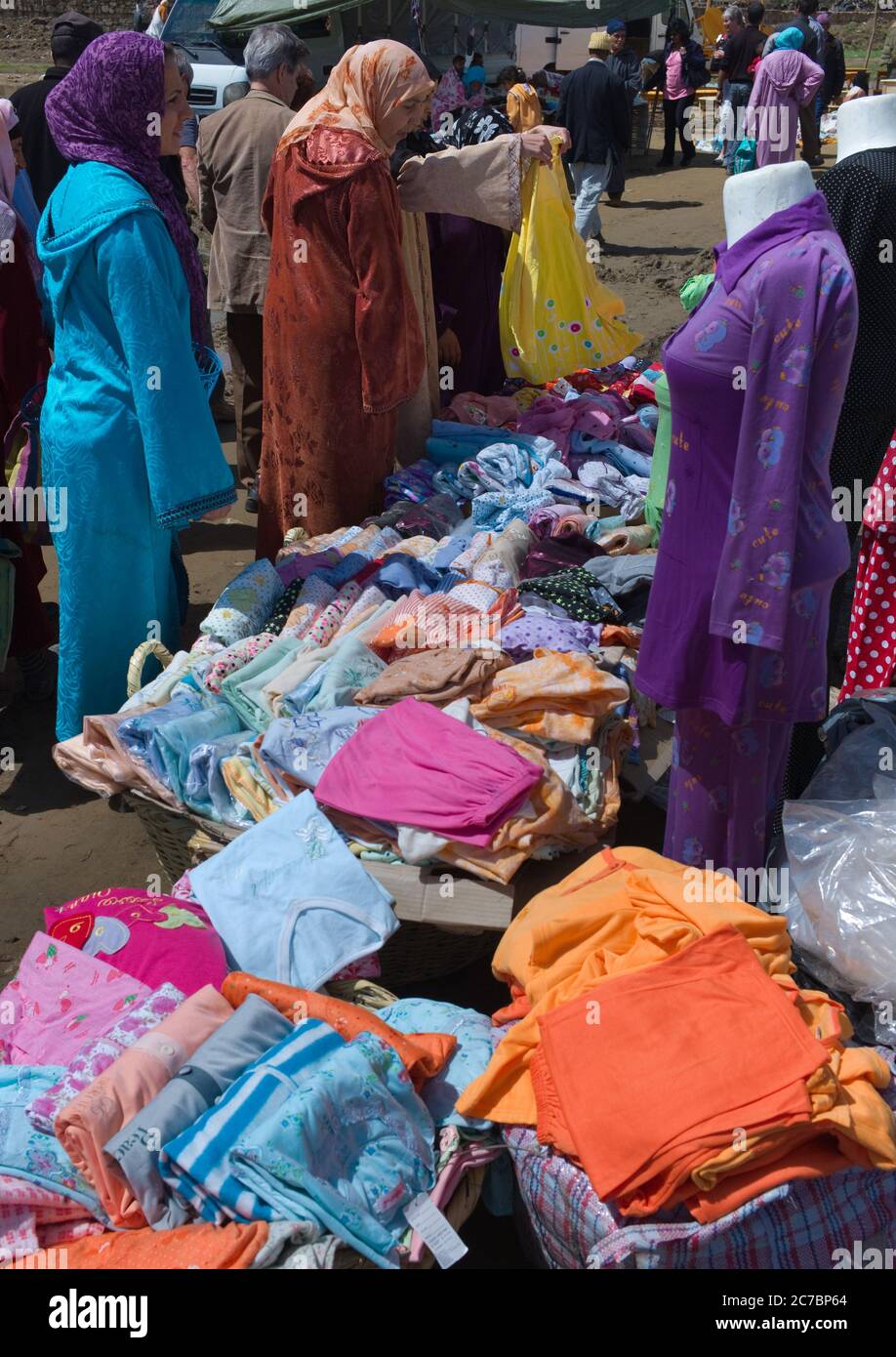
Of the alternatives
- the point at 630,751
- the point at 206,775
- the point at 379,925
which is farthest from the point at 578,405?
the point at 379,925

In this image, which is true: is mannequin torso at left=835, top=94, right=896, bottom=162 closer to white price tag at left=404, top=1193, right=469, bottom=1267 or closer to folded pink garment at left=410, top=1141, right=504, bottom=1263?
folded pink garment at left=410, top=1141, right=504, bottom=1263

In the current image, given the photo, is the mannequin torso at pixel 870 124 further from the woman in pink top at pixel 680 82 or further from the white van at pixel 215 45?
the woman in pink top at pixel 680 82

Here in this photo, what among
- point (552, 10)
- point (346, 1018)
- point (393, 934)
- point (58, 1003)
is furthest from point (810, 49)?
point (58, 1003)

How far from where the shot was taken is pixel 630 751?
3.69 metres

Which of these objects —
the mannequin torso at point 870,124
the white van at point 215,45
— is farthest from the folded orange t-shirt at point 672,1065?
the white van at point 215,45

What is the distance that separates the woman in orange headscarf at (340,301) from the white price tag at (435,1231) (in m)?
3.04

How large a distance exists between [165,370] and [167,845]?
138 centimetres

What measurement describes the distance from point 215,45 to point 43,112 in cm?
852

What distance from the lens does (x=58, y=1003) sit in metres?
2.56

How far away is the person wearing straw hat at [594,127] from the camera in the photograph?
11.1 metres

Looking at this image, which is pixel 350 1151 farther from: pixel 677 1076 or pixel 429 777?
pixel 429 777

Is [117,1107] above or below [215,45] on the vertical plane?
below

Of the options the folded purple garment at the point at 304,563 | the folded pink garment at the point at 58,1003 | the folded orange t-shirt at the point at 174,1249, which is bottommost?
the folded orange t-shirt at the point at 174,1249

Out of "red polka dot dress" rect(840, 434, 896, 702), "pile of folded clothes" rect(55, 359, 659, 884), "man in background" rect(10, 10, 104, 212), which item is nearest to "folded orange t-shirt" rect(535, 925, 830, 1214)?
"pile of folded clothes" rect(55, 359, 659, 884)
